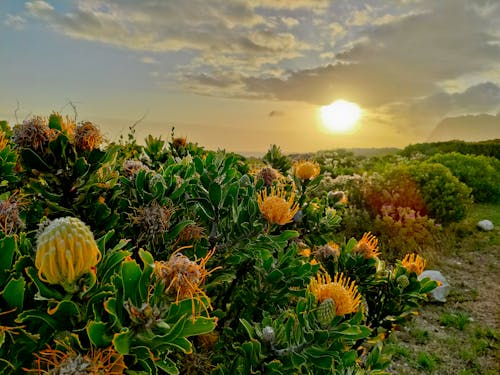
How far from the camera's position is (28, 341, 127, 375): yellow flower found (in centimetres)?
109

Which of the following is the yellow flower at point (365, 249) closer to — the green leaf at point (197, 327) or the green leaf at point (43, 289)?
the green leaf at point (197, 327)

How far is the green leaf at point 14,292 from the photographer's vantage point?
109 cm

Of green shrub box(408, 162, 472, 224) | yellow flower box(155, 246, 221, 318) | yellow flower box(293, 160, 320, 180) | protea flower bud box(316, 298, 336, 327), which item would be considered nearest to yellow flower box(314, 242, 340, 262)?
yellow flower box(293, 160, 320, 180)

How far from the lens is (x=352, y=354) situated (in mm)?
1921

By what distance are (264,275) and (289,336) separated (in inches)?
14.8

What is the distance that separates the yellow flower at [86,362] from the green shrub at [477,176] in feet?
52.0

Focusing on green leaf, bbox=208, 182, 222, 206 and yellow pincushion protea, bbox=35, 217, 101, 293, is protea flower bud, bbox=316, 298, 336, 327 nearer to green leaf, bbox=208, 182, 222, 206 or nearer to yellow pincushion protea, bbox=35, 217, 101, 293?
green leaf, bbox=208, 182, 222, 206

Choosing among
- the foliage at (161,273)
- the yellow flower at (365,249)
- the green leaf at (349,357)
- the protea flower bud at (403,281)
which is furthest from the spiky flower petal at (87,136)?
the protea flower bud at (403,281)

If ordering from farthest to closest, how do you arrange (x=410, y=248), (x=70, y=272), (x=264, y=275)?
(x=410, y=248) < (x=264, y=275) < (x=70, y=272)

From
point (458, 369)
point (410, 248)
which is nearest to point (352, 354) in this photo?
point (458, 369)

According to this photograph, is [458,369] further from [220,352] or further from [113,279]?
[113,279]

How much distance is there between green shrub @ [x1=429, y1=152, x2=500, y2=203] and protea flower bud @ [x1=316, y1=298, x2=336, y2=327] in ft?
49.5

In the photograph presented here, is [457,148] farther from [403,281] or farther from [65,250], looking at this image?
[65,250]

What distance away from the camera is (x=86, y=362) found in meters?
1.10
